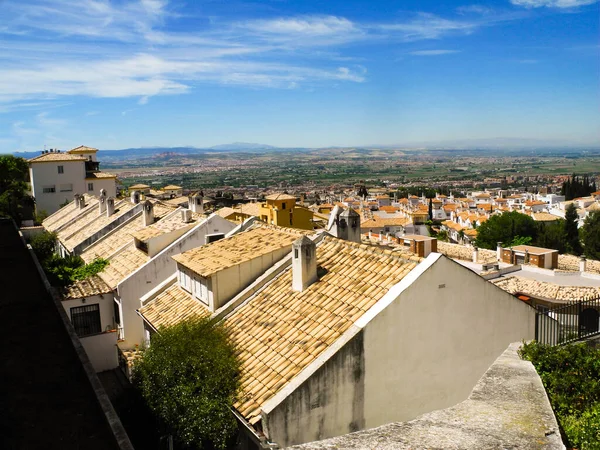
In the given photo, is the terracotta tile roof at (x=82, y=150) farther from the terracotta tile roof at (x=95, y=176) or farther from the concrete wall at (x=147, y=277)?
the concrete wall at (x=147, y=277)

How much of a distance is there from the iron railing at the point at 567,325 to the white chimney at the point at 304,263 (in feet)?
18.6

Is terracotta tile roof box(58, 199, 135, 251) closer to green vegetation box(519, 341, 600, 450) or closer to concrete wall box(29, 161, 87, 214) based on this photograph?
concrete wall box(29, 161, 87, 214)

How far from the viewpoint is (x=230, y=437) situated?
397 inches

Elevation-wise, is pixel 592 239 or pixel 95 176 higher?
pixel 95 176

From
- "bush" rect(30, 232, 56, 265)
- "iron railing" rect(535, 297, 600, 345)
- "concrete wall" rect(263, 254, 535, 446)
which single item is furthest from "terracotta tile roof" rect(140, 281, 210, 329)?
"bush" rect(30, 232, 56, 265)

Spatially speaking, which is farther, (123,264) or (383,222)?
(383,222)

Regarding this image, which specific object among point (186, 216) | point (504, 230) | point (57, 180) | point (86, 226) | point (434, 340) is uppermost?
point (57, 180)

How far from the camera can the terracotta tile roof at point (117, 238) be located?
2678 centimetres

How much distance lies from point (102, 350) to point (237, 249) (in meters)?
6.42

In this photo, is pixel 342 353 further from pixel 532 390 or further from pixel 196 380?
pixel 532 390

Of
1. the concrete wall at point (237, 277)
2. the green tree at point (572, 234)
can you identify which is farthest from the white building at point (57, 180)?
the green tree at point (572, 234)

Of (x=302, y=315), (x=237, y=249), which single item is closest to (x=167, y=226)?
(x=237, y=249)

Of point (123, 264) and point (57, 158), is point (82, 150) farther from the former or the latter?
point (123, 264)

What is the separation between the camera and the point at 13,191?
171 ft
